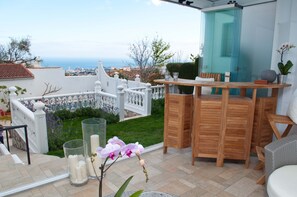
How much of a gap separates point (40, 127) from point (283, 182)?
138 inches

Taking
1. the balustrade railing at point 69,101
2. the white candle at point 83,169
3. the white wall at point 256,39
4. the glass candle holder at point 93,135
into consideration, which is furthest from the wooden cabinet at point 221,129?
the balustrade railing at point 69,101

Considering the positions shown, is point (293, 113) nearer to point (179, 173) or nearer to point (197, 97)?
point (197, 97)

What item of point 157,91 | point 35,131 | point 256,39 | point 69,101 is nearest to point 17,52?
point 69,101

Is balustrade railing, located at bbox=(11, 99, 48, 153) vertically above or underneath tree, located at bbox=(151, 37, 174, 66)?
underneath

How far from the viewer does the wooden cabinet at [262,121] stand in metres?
2.88

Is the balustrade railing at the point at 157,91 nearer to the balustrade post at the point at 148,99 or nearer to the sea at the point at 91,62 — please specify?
the balustrade post at the point at 148,99

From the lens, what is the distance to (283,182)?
5.51 ft

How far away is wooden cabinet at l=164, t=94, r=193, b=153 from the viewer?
2949 mm

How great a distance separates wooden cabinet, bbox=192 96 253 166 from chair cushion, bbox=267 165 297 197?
862 millimetres

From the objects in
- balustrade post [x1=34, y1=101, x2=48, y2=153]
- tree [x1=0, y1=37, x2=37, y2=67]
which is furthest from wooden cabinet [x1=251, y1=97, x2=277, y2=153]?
tree [x1=0, y1=37, x2=37, y2=67]

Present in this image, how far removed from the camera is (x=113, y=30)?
10.0m

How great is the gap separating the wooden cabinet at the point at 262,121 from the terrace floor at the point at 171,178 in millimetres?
308

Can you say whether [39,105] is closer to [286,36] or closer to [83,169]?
[83,169]

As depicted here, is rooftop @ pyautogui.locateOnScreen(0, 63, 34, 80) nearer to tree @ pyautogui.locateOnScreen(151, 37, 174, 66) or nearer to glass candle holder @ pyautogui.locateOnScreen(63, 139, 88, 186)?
tree @ pyautogui.locateOnScreen(151, 37, 174, 66)
